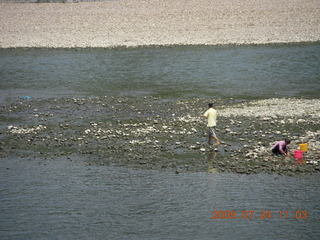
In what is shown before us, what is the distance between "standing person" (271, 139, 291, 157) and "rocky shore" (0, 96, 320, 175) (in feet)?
0.92

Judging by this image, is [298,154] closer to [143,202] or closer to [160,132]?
[143,202]

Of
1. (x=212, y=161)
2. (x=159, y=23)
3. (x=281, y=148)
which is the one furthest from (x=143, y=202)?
(x=159, y=23)

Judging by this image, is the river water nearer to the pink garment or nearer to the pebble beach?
the pebble beach

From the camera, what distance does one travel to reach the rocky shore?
70.6 ft

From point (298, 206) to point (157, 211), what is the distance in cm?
456

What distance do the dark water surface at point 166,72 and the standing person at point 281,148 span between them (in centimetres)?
1264

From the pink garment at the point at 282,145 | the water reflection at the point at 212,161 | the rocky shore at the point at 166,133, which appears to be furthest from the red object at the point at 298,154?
the water reflection at the point at 212,161

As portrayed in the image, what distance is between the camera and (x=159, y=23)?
223 feet

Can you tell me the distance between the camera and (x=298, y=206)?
57.5 ft

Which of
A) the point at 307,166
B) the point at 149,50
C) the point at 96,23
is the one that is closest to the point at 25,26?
the point at 96,23

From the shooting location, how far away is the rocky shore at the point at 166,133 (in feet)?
70.6
